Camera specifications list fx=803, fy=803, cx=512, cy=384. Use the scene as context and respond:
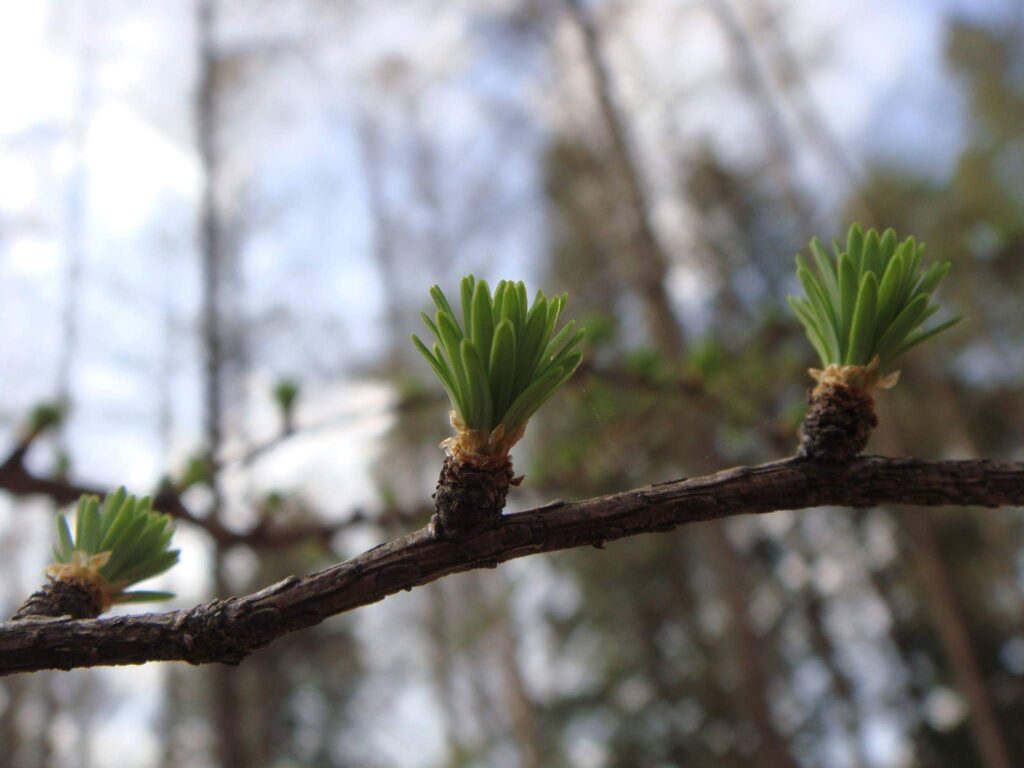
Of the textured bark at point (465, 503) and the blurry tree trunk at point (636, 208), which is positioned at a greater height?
the blurry tree trunk at point (636, 208)

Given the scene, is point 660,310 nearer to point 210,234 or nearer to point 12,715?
point 210,234

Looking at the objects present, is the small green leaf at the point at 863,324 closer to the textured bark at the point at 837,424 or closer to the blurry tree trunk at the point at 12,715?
the textured bark at the point at 837,424

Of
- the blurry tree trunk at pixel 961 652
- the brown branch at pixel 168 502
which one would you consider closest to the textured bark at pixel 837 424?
the brown branch at pixel 168 502

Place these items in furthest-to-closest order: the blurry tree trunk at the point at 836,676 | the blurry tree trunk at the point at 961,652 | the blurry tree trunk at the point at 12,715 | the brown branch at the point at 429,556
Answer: the blurry tree trunk at the point at 836,676 < the blurry tree trunk at the point at 12,715 < the blurry tree trunk at the point at 961,652 < the brown branch at the point at 429,556

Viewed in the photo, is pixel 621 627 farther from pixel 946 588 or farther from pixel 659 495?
pixel 659 495

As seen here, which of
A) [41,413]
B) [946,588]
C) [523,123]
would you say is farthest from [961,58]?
[41,413]

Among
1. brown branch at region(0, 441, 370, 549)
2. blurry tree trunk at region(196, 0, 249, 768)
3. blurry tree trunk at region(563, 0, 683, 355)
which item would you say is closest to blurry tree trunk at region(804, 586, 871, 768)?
blurry tree trunk at region(563, 0, 683, 355)
